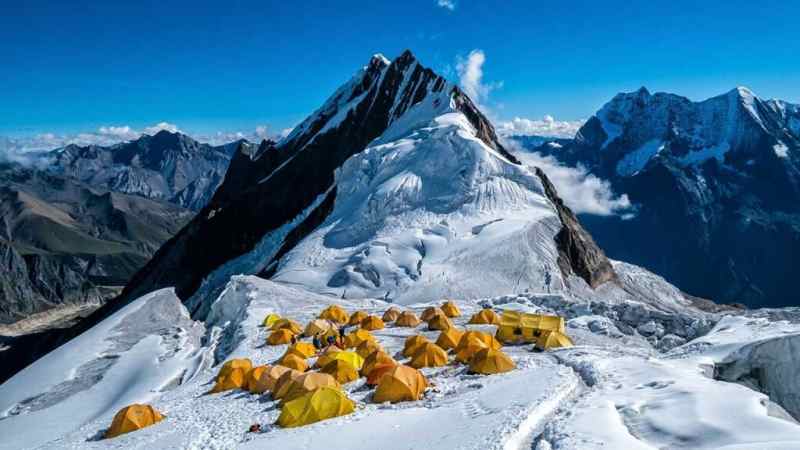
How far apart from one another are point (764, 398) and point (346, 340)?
2442 centimetres

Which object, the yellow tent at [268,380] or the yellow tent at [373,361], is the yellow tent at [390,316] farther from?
the yellow tent at [268,380]

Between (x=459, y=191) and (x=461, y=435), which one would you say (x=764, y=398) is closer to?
(x=461, y=435)

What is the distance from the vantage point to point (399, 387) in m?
27.4

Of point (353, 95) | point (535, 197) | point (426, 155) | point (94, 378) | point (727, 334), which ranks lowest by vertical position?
point (94, 378)

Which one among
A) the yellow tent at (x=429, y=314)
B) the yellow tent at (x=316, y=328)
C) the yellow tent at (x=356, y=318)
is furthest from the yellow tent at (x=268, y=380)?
the yellow tent at (x=429, y=314)

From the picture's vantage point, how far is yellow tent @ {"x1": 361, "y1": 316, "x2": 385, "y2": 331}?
46.2 meters

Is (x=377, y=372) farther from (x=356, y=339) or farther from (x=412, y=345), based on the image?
(x=356, y=339)

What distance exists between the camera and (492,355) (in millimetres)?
31625

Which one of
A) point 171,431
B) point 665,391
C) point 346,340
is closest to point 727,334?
point 665,391

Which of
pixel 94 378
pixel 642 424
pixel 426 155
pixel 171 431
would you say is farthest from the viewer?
pixel 426 155

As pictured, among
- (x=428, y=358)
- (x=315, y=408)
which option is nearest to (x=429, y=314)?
(x=428, y=358)

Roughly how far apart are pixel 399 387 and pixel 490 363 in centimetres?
614

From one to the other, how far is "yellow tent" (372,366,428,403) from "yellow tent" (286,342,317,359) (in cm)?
910

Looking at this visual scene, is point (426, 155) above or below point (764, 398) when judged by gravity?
above
